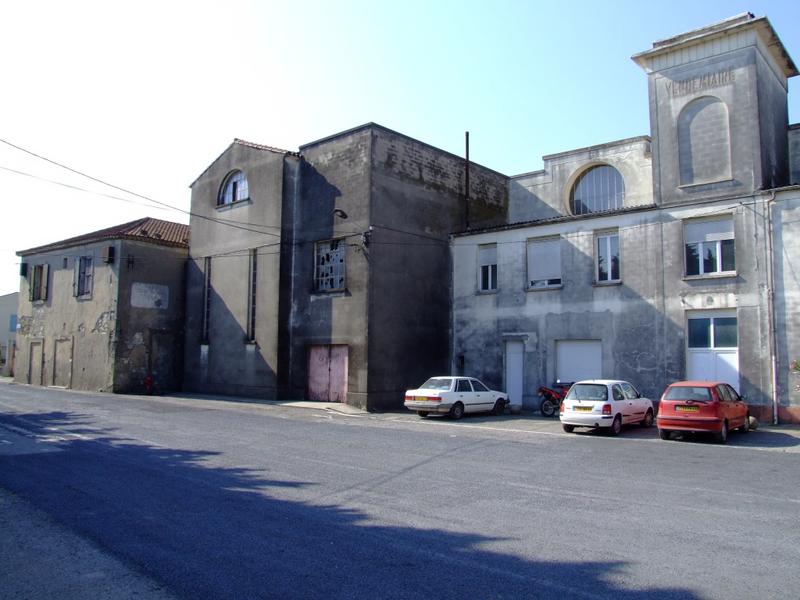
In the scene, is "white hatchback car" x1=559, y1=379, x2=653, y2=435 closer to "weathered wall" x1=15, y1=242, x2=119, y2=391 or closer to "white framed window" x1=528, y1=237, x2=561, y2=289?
"white framed window" x1=528, y1=237, x2=561, y2=289

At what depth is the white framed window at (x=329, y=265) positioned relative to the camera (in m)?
25.9

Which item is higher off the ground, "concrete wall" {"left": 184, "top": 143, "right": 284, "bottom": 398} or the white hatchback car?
"concrete wall" {"left": 184, "top": 143, "right": 284, "bottom": 398}

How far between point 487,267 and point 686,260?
7.72 m

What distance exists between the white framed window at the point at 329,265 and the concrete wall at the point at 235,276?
1.89 m

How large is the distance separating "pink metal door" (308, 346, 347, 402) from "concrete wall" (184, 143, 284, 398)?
5.42 ft

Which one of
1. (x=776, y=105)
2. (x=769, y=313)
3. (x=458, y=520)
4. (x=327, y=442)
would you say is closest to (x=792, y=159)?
(x=776, y=105)

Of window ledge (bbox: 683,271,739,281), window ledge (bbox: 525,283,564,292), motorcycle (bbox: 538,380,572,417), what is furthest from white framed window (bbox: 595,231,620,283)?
motorcycle (bbox: 538,380,572,417)

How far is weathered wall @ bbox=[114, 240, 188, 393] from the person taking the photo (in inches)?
1241

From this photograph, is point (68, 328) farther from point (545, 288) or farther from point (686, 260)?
point (686, 260)

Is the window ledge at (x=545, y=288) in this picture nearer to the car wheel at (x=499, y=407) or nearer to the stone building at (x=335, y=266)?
the stone building at (x=335, y=266)

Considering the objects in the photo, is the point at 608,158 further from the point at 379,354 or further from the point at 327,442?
the point at 327,442

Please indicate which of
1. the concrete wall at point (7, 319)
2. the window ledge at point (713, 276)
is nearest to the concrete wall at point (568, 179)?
the window ledge at point (713, 276)

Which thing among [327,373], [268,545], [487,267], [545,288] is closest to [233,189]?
[327,373]

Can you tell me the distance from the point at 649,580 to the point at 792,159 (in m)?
23.1
